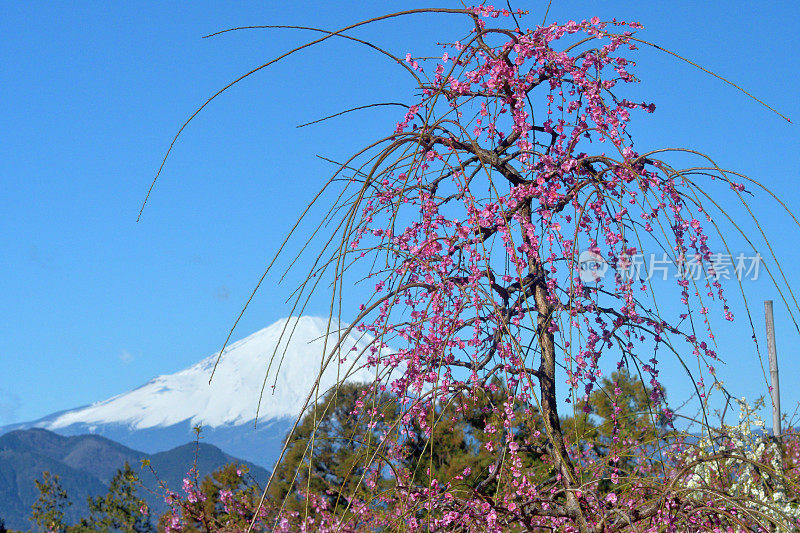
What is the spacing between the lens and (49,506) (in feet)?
27.3

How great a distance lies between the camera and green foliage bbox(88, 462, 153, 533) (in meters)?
8.59

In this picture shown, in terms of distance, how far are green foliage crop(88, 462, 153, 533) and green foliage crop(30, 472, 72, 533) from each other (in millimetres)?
357

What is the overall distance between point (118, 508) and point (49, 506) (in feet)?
2.65

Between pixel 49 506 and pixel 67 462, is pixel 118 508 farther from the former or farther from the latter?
pixel 67 462

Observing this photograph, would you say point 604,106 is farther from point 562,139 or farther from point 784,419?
point 784,419

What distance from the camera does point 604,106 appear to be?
9.37 feet

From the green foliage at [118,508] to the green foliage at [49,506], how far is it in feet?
1.17

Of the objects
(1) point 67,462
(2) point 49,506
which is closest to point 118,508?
(2) point 49,506

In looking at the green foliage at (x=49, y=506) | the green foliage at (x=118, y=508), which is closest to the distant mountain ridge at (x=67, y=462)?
the green foliage at (x=118, y=508)

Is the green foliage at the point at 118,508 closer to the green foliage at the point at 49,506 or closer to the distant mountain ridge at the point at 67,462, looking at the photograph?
the green foliage at the point at 49,506

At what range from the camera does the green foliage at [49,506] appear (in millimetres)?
8188

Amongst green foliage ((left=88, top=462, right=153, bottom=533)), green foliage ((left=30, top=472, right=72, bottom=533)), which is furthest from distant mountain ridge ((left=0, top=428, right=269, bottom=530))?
green foliage ((left=30, top=472, right=72, bottom=533))

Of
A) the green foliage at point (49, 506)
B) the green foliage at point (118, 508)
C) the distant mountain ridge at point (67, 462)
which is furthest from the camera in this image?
the distant mountain ridge at point (67, 462)

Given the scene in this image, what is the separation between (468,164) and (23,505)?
134 m
